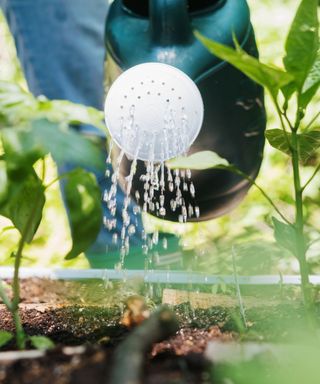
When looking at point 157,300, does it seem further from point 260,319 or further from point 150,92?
point 150,92

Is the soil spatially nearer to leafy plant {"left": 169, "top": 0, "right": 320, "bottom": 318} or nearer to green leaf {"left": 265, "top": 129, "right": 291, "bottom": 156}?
leafy plant {"left": 169, "top": 0, "right": 320, "bottom": 318}

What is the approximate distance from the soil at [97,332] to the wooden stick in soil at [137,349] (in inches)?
1.1

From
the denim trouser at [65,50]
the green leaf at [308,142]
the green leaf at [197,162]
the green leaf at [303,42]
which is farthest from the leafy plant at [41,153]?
the denim trouser at [65,50]

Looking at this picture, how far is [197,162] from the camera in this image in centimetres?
88

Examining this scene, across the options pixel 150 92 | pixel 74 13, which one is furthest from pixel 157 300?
pixel 74 13

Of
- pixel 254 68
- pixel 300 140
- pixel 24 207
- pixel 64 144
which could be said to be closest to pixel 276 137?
pixel 300 140

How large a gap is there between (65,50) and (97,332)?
1218 mm

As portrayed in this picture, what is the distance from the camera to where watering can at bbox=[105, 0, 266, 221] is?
1530 mm

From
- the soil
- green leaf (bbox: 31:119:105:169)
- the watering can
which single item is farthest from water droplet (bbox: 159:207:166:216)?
green leaf (bbox: 31:119:105:169)

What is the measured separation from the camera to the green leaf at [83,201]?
889 mm

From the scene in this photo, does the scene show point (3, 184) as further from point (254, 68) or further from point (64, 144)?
point (254, 68)

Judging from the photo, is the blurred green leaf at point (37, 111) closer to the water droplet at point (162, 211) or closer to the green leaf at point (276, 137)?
the green leaf at point (276, 137)

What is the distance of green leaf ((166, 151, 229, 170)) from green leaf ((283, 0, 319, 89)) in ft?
0.52

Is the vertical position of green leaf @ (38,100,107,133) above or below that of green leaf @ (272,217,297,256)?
above
